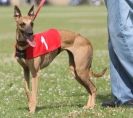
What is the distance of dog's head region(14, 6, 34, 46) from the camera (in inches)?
339

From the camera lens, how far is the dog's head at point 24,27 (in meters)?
8.60

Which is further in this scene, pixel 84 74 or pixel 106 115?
pixel 84 74

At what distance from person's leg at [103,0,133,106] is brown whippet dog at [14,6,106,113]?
1.67 feet

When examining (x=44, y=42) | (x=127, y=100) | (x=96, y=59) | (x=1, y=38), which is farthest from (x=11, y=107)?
(x=1, y=38)

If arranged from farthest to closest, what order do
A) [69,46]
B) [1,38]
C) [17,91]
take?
[1,38] → [17,91] → [69,46]

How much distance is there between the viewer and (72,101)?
32.8 feet

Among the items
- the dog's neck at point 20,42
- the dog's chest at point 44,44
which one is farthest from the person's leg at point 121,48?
the dog's neck at point 20,42

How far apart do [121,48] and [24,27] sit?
1431mm

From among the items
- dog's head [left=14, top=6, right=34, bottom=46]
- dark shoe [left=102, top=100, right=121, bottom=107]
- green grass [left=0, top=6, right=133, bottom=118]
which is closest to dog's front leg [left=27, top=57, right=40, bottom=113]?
green grass [left=0, top=6, right=133, bottom=118]

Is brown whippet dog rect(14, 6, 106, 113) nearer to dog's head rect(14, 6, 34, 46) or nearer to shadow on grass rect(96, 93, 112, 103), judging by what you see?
dog's head rect(14, 6, 34, 46)

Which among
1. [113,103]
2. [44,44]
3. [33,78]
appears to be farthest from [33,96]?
[113,103]

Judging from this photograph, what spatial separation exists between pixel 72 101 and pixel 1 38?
18068 mm

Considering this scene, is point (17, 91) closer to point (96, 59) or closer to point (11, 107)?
point (11, 107)

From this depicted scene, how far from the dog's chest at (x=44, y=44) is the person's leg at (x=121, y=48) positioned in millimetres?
844
